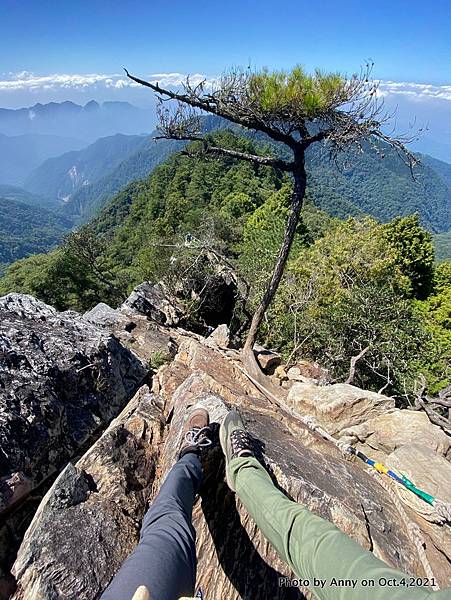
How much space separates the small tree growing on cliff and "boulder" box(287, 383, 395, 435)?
4236 mm

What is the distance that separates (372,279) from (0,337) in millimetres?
17064

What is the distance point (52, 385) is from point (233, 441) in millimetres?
2635

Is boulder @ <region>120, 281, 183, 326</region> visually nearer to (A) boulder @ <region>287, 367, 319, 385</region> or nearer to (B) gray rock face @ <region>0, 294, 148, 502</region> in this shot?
(A) boulder @ <region>287, 367, 319, 385</region>

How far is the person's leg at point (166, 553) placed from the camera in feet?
7.26

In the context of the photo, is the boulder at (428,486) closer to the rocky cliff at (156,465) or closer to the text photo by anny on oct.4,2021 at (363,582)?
the rocky cliff at (156,465)

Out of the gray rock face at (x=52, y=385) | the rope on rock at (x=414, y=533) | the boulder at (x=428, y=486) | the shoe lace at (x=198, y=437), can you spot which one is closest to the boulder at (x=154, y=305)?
the gray rock face at (x=52, y=385)

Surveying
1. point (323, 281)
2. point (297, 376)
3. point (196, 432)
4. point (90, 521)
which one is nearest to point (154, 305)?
point (297, 376)

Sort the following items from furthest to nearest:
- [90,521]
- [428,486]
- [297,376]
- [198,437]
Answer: [297,376] → [428,486] → [198,437] → [90,521]

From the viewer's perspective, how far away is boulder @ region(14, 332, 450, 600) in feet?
10.3

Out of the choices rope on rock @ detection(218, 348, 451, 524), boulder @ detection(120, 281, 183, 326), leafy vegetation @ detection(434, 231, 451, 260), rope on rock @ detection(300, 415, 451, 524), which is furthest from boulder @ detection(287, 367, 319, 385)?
leafy vegetation @ detection(434, 231, 451, 260)

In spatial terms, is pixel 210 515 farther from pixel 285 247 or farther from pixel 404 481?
pixel 285 247

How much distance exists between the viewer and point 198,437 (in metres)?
3.92

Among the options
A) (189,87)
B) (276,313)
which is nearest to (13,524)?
(189,87)

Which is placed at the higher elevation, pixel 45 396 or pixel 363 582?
pixel 363 582
